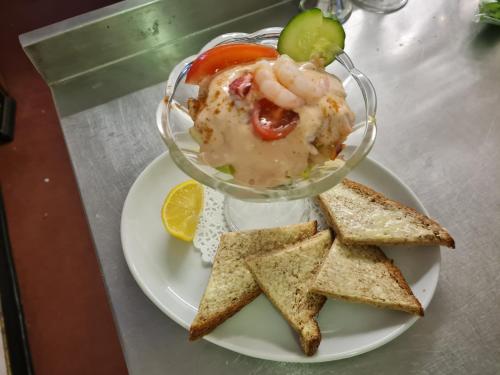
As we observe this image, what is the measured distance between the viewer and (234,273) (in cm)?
123

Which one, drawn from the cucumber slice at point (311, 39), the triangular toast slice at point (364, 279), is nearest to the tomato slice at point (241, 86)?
the cucumber slice at point (311, 39)

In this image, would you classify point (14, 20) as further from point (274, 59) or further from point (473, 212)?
point (473, 212)

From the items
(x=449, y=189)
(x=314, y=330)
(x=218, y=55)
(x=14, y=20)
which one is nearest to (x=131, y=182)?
(x=218, y=55)

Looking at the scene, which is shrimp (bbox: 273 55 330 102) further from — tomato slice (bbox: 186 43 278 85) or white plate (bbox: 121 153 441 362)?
white plate (bbox: 121 153 441 362)

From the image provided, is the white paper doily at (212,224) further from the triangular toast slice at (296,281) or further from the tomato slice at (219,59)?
the tomato slice at (219,59)

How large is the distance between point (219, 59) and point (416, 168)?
2.65 feet

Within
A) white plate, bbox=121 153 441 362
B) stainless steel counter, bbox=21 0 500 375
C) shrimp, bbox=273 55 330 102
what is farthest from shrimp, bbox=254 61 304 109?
stainless steel counter, bbox=21 0 500 375

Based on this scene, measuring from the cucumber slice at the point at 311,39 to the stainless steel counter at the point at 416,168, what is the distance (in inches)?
20.0

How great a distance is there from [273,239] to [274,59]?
516mm

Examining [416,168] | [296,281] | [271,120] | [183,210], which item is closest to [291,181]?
[271,120]

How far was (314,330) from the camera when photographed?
1113 millimetres

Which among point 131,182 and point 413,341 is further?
point 131,182

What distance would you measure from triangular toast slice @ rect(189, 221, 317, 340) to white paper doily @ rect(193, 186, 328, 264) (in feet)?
0.21

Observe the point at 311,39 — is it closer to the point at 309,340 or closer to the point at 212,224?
the point at 212,224
